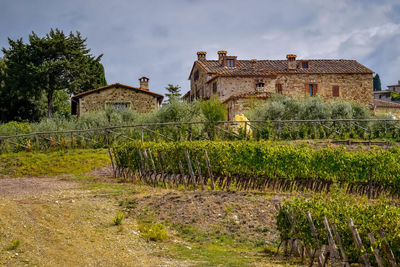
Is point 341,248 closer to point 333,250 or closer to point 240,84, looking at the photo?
point 333,250

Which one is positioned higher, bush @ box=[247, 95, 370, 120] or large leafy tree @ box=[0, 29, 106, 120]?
large leafy tree @ box=[0, 29, 106, 120]

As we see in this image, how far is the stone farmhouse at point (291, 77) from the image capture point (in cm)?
3875

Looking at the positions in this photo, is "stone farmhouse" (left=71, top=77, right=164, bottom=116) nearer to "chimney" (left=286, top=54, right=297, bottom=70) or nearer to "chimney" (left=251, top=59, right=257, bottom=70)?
"chimney" (left=251, top=59, right=257, bottom=70)

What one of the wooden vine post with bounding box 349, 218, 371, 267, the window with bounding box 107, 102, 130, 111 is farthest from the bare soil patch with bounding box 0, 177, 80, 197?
the window with bounding box 107, 102, 130, 111

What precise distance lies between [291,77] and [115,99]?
48.9 ft

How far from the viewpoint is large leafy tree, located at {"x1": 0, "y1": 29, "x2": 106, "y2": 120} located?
41.8m

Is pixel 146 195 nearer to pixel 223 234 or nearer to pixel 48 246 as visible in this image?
pixel 223 234

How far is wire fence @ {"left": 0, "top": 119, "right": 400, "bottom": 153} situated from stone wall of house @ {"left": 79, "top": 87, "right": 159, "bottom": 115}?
8.96m

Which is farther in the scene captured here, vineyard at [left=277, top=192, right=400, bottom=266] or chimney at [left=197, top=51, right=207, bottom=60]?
chimney at [left=197, top=51, right=207, bottom=60]

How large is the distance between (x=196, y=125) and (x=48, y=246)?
17812 millimetres

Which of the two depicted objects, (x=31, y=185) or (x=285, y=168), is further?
(x=31, y=185)

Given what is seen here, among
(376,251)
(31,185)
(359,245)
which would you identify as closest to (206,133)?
(31,185)

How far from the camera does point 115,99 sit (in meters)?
36.7

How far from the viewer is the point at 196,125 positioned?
2714cm
